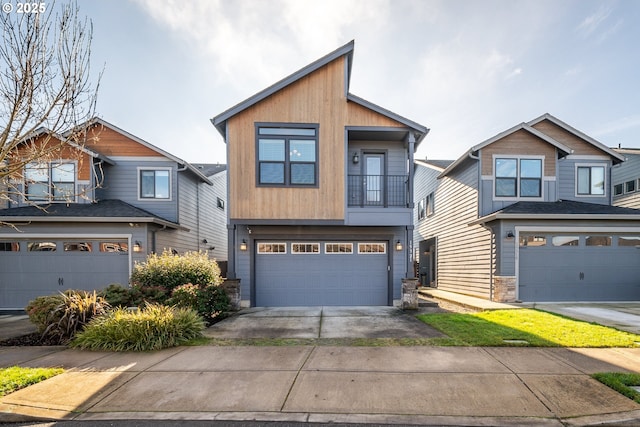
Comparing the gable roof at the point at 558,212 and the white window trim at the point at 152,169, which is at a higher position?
the white window trim at the point at 152,169

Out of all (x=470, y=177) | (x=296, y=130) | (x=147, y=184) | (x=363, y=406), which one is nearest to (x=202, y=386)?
(x=363, y=406)

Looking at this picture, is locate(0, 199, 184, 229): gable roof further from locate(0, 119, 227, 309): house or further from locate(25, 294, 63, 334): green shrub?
locate(25, 294, 63, 334): green shrub

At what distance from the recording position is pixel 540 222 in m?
10.3

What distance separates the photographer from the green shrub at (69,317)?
6.16 meters

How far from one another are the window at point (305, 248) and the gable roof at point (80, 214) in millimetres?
5083

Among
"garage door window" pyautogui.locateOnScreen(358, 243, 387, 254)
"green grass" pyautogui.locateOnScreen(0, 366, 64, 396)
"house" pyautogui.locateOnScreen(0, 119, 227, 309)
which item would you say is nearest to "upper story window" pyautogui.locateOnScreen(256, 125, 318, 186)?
"garage door window" pyautogui.locateOnScreen(358, 243, 387, 254)

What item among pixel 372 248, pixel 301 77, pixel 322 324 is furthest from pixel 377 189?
pixel 322 324

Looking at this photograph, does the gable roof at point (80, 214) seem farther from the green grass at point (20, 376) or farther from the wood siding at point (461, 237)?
the wood siding at point (461, 237)

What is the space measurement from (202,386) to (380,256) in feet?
23.7

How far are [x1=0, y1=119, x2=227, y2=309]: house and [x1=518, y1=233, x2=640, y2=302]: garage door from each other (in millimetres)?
13761

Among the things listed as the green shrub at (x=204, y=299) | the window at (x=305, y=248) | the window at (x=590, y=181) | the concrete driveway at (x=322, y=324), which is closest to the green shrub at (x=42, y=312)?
the green shrub at (x=204, y=299)

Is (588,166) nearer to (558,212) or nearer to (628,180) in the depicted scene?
(558,212)

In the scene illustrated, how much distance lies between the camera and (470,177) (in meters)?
12.3

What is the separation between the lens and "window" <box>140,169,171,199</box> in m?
11.7
